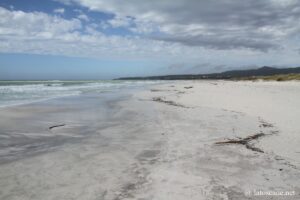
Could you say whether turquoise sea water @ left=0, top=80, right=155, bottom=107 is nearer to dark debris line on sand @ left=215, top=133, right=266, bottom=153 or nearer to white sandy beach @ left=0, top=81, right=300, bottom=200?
white sandy beach @ left=0, top=81, right=300, bottom=200

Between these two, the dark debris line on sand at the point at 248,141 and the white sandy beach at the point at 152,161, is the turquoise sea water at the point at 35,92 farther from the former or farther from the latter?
the dark debris line on sand at the point at 248,141

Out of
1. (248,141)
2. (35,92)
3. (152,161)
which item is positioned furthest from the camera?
(35,92)

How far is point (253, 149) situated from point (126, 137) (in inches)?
155

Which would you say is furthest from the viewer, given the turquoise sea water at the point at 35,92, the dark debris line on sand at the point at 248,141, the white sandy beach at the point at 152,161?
the turquoise sea water at the point at 35,92

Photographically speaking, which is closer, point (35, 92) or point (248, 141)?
point (248, 141)

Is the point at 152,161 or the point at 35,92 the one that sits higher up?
the point at 152,161

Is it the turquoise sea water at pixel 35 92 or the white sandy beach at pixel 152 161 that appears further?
the turquoise sea water at pixel 35 92

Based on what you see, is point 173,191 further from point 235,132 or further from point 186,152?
point 235,132

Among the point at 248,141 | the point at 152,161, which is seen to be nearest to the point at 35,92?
the point at 248,141

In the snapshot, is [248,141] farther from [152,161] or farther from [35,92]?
[35,92]

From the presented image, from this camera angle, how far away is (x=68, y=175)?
5941 mm

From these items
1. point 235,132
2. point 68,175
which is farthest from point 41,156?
point 235,132

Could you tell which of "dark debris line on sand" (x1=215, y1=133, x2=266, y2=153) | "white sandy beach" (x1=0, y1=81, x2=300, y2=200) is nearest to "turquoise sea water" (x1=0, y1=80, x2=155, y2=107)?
"white sandy beach" (x1=0, y1=81, x2=300, y2=200)

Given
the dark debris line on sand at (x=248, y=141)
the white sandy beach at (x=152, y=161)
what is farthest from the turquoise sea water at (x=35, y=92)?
the dark debris line on sand at (x=248, y=141)
